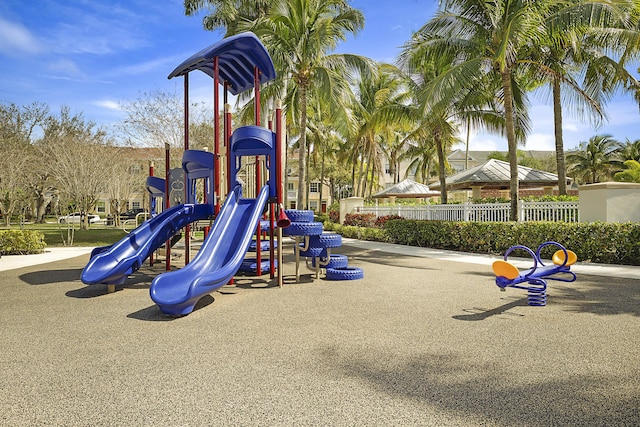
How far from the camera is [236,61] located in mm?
9461

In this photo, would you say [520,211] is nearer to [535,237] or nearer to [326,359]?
[535,237]

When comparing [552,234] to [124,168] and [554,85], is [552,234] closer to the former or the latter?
[554,85]

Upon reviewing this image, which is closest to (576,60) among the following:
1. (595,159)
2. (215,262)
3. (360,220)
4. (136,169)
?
(360,220)

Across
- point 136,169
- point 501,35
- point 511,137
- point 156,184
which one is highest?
point 501,35

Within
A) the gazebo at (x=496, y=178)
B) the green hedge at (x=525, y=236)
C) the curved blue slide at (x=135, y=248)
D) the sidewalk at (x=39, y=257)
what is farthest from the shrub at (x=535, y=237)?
the sidewalk at (x=39, y=257)

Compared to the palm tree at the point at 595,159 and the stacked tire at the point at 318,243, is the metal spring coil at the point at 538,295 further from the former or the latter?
the palm tree at the point at 595,159

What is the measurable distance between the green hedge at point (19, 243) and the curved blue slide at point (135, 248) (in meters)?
7.17

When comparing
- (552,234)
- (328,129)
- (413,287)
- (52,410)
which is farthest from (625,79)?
(328,129)

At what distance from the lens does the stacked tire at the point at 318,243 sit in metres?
8.20

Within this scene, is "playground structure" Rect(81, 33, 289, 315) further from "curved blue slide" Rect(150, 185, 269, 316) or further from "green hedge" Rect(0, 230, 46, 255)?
"green hedge" Rect(0, 230, 46, 255)

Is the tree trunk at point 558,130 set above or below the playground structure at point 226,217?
above

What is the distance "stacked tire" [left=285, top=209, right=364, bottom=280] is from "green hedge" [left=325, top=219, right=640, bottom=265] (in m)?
5.98

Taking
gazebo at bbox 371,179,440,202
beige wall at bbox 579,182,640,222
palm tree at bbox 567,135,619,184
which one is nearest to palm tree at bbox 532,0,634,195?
beige wall at bbox 579,182,640,222

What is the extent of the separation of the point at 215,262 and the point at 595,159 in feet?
162
